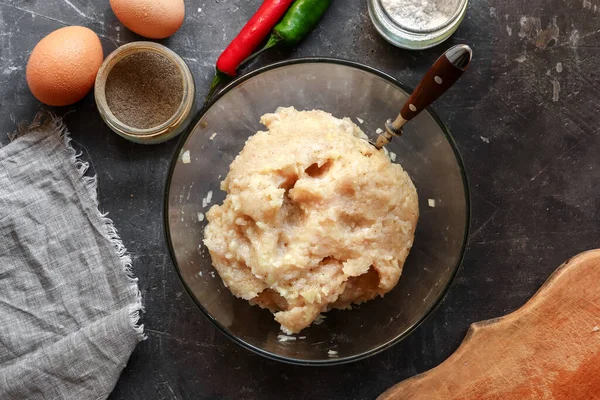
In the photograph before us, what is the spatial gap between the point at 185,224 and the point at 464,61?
3.62ft

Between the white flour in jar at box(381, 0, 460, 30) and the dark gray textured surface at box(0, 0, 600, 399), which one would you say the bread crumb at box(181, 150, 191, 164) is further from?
the white flour in jar at box(381, 0, 460, 30)

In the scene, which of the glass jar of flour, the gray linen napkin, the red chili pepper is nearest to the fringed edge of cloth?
the gray linen napkin

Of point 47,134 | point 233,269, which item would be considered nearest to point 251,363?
point 233,269

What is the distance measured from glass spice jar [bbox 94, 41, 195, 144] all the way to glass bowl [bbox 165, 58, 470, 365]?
0.16 metres

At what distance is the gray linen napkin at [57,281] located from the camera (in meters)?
2.21

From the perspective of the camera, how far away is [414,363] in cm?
224

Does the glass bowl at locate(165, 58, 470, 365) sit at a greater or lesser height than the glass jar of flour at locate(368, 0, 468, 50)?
lesser

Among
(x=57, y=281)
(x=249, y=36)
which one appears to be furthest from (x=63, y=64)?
(x=57, y=281)

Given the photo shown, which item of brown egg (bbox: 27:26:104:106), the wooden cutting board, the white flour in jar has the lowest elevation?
the wooden cutting board

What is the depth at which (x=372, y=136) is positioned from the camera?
2.23 m

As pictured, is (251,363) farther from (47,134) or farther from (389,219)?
(47,134)

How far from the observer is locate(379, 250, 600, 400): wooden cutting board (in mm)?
2115

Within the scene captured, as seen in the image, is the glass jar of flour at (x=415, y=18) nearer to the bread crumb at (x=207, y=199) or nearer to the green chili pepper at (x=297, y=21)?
the green chili pepper at (x=297, y=21)

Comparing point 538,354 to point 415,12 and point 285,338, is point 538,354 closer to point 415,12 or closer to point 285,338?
point 285,338
